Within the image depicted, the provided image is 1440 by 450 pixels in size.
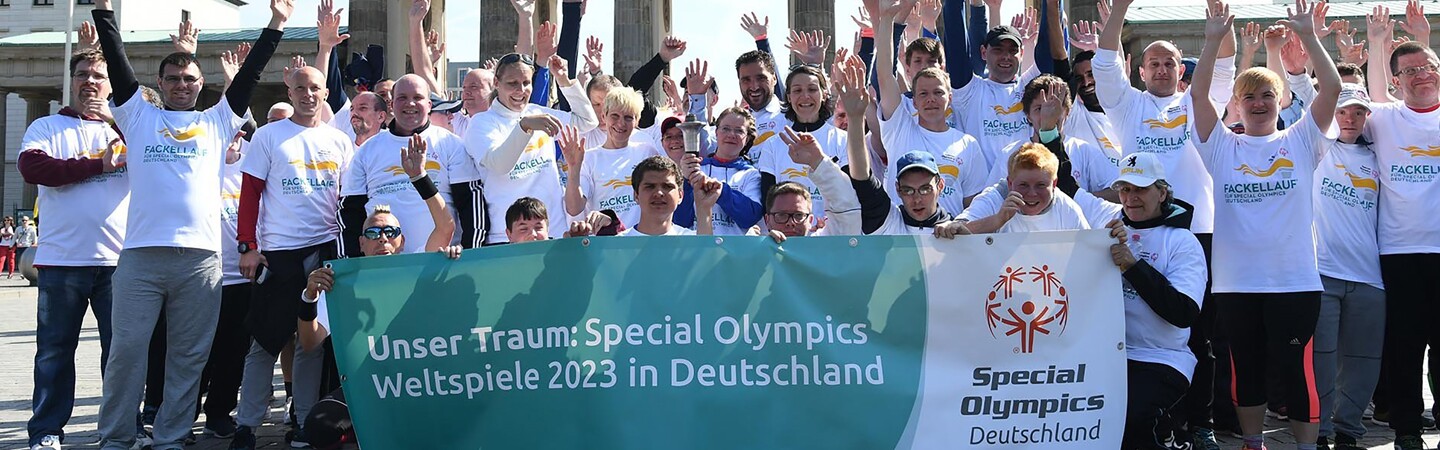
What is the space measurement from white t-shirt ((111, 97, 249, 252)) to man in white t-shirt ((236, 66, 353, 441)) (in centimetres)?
45

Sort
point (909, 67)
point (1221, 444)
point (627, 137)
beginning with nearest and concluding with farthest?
point (1221, 444)
point (627, 137)
point (909, 67)

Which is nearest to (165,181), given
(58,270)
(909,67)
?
(58,270)

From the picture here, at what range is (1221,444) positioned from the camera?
7688mm

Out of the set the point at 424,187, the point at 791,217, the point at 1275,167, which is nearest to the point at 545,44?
the point at 424,187

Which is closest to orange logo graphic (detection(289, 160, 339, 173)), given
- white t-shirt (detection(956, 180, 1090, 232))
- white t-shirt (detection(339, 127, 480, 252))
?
white t-shirt (detection(339, 127, 480, 252))

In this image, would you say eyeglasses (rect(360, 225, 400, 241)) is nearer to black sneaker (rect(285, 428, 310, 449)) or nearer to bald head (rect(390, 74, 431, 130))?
bald head (rect(390, 74, 431, 130))

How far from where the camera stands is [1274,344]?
679cm

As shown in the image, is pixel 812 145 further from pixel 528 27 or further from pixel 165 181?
pixel 528 27

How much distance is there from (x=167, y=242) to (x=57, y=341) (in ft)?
3.23

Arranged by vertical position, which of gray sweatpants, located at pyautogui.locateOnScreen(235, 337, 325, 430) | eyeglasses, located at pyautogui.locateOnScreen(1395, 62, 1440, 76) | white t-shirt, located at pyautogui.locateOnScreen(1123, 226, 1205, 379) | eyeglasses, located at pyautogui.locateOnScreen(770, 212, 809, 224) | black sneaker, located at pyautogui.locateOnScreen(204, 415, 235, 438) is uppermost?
eyeglasses, located at pyautogui.locateOnScreen(1395, 62, 1440, 76)

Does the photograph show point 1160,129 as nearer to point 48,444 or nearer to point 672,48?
point 672,48

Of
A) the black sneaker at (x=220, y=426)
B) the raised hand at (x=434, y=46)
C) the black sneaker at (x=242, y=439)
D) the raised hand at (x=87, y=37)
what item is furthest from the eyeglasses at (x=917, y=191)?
the raised hand at (x=434, y=46)

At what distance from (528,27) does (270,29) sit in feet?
9.45

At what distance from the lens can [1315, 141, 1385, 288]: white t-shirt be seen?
769 centimetres
